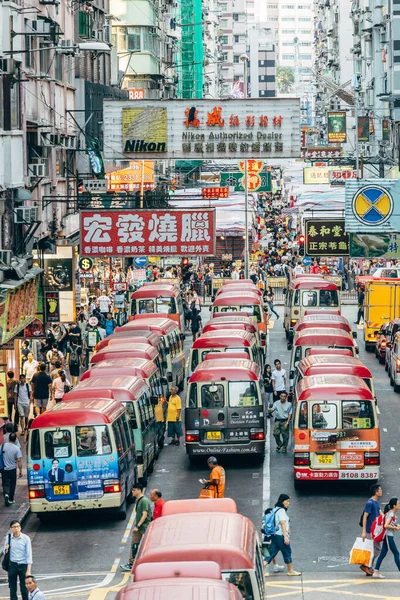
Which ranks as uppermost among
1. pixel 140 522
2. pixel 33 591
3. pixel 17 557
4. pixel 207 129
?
pixel 207 129

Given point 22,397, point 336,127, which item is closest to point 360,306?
point 336,127

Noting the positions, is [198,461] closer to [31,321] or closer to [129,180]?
[31,321]

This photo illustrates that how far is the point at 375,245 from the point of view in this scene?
1719 inches

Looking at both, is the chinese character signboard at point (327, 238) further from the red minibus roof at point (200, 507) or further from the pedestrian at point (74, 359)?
the red minibus roof at point (200, 507)

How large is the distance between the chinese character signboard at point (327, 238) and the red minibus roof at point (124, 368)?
52.3 ft

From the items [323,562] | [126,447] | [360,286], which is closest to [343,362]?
[126,447]

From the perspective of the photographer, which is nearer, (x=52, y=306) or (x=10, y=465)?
(x=10, y=465)

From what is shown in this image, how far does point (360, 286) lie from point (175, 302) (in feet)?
46.1

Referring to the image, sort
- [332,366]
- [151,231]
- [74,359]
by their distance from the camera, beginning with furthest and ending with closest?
[74,359], [151,231], [332,366]

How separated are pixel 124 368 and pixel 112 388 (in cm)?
266

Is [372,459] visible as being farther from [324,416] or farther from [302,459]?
[302,459]

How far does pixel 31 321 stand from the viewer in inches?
1414

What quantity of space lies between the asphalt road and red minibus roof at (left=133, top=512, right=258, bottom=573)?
4204 millimetres

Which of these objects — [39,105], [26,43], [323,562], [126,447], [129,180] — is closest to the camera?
[323,562]
